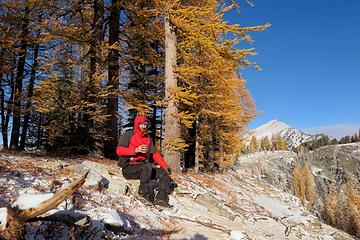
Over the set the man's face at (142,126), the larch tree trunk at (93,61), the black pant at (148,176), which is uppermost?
the larch tree trunk at (93,61)

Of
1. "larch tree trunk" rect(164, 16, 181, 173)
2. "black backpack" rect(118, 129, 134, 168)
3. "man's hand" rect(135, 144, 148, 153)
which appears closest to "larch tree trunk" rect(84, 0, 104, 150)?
"larch tree trunk" rect(164, 16, 181, 173)

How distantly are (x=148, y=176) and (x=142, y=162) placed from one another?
24.0 inches

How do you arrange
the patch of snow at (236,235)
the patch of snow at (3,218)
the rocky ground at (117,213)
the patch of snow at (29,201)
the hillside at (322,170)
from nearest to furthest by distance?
the patch of snow at (3,218)
the patch of snow at (29,201)
the rocky ground at (117,213)
the patch of snow at (236,235)
the hillside at (322,170)

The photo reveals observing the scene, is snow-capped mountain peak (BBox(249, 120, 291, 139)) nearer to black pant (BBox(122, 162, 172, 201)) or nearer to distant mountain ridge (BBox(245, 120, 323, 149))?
distant mountain ridge (BBox(245, 120, 323, 149))

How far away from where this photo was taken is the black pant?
6715mm

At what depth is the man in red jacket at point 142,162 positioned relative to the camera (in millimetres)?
6734

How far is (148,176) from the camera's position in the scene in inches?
265

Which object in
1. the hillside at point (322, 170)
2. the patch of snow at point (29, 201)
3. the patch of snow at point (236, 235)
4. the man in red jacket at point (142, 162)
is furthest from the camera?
the hillside at point (322, 170)

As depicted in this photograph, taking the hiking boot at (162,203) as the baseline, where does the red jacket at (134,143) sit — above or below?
above

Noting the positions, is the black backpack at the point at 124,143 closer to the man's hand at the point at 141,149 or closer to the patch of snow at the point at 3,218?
the man's hand at the point at 141,149

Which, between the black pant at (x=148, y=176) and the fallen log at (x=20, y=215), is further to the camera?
the black pant at (x=148, y=176)

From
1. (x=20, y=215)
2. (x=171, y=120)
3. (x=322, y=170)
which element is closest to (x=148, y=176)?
(x=20, y=215)

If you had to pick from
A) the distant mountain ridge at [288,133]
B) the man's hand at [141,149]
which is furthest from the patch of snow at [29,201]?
the distant mountain ridge at [288,133]

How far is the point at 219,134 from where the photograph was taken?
19250 mm
